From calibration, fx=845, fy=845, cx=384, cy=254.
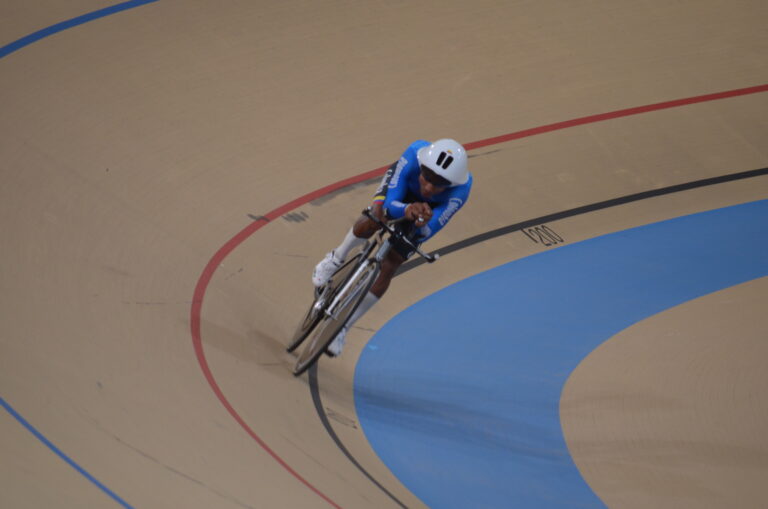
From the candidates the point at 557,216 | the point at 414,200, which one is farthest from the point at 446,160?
the point at 557,216

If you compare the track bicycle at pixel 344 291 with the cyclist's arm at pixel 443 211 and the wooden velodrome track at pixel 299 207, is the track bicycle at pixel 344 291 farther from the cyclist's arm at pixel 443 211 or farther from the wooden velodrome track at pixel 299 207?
the wooden velodrome track at pixel 299 207

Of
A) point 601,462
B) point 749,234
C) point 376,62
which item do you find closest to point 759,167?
point 749,234

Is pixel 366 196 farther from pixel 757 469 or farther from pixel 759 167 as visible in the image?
pixel 759 167

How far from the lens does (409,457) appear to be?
3758 mm

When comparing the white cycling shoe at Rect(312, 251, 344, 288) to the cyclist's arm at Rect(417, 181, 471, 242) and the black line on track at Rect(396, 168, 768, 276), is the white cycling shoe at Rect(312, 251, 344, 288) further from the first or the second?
the black line on track at Rect(396, 168, 768, 276)

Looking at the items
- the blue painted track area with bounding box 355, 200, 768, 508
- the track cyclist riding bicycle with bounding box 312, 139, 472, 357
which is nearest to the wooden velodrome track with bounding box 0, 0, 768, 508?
the blue painted track area with bounding box 355, 200, 768, 508

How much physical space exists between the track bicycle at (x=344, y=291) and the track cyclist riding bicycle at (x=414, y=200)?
0.12 feet

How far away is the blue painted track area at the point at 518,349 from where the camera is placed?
3773 mm

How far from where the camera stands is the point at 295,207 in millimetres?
5113

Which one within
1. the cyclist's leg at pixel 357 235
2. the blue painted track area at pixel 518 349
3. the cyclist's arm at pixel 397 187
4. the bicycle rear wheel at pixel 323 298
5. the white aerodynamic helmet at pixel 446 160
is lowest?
the blue painted track area at pixel 518 349

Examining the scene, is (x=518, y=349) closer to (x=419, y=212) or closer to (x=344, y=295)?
(x=344, y=295)

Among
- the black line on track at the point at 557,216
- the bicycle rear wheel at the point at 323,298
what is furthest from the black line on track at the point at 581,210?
the bicycle rear wheel at the point at 323,298

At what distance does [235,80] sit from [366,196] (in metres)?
1.15

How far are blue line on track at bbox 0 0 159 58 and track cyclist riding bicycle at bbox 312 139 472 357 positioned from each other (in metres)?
2.34
